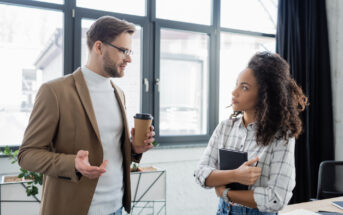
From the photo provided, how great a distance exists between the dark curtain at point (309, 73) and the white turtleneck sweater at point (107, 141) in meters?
2.51

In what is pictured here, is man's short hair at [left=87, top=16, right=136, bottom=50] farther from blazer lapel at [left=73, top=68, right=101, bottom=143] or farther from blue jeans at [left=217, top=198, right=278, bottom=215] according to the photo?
blue jeans at [left=217, top=198, right=278, bottom=215]

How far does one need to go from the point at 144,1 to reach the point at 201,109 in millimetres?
1255

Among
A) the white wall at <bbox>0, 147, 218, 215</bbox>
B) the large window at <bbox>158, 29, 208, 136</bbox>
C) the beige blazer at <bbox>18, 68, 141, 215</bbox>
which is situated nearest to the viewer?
the beige blazer at <bbox>18, 68, 141, 215</bbox>

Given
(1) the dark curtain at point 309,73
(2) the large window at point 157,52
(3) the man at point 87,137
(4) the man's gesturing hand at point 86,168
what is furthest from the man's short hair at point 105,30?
(1) the dark curtain at point 309,73

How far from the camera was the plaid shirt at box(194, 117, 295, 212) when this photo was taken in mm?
1108

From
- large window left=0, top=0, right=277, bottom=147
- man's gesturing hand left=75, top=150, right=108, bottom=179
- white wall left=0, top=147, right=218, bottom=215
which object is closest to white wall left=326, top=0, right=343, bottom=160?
large window left=0, top=0, right=277, bottom=147

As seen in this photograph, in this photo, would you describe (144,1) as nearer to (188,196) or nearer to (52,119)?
(188,196)

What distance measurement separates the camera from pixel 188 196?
9.72 ft

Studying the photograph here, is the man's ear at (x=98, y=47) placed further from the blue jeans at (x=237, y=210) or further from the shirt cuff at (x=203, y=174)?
the blue jeans at (x=237, y=210)

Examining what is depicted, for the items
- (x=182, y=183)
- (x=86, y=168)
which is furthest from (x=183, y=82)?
(x=86, y=168)

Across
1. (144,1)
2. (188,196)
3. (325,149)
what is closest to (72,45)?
(144,1)

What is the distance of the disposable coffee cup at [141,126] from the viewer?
1.27 meters

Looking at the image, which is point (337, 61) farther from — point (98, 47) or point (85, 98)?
point (85, 98)

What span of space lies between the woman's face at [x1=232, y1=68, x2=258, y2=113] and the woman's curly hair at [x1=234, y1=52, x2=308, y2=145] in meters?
0.02
